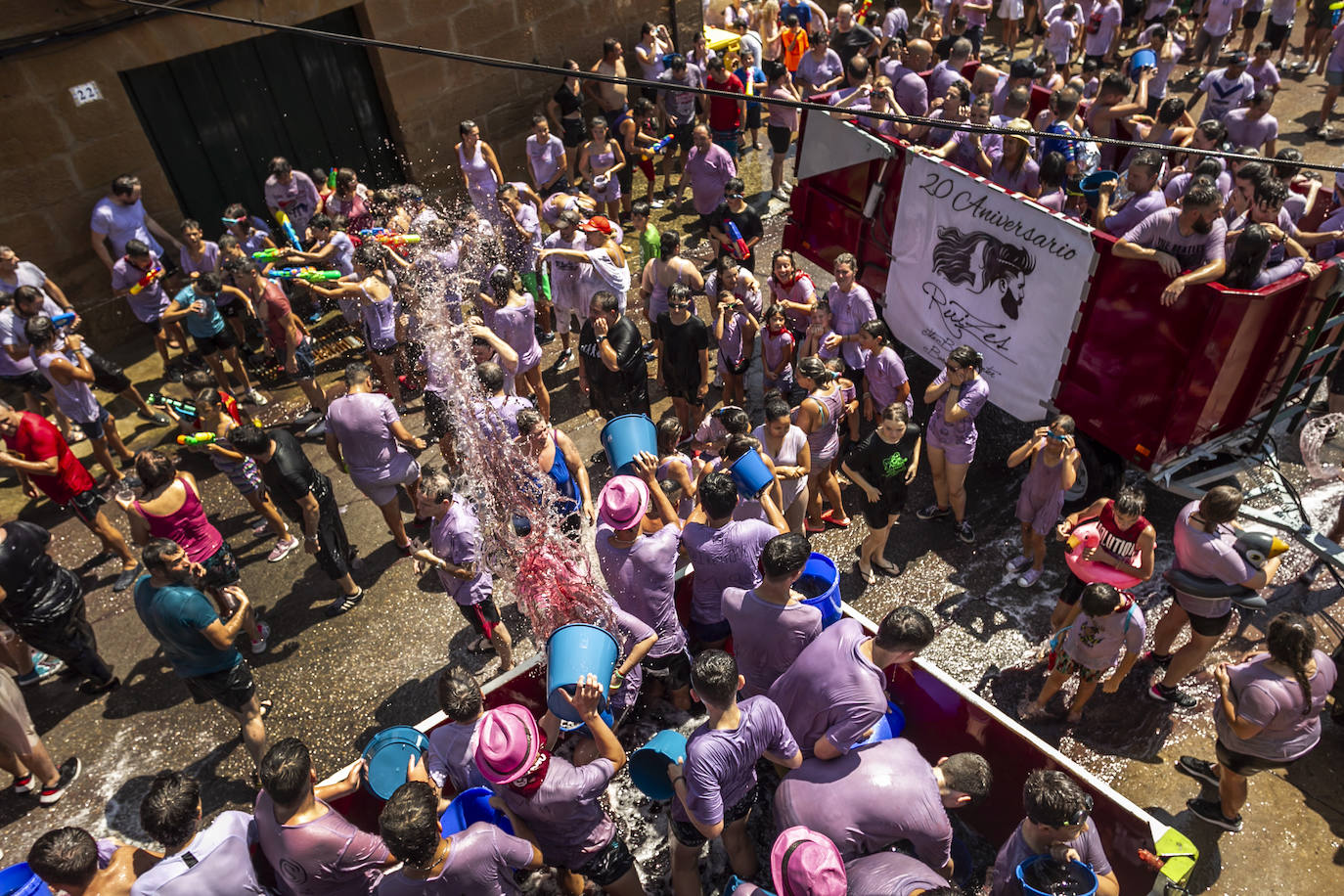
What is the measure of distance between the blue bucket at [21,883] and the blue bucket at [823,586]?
3617mm

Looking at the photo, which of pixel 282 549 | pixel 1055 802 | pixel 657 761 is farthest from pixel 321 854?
pixel 282 549

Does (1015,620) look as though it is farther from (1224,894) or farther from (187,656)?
(187,656)

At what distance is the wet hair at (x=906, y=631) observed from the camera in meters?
3.85

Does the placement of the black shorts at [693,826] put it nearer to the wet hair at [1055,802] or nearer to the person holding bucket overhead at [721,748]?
the person holding bucket overhead at [721,748]

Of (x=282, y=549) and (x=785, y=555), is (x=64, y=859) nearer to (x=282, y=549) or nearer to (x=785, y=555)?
(x=785, y=555)

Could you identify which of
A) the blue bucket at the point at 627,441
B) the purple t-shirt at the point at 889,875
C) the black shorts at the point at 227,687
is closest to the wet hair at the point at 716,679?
the purple t-shirt at the point at 889,875

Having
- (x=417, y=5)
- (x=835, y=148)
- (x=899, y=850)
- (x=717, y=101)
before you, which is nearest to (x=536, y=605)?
(x=899, y=850)

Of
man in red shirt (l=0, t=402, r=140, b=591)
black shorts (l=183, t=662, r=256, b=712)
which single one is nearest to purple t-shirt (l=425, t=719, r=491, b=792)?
black shorts (l=183, t=662, r=256, b=712)

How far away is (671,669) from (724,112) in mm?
8284

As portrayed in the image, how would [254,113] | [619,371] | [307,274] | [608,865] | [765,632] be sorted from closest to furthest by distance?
[608,865] → [765,632] → [619,371] → [307,274] → [254,113]

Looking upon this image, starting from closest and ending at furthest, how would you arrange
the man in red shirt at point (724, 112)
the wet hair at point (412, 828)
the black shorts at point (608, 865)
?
the wet hair at point (412, 828) < the black shorts at point (608, 865) < the man in red shirt at point (724, 112)

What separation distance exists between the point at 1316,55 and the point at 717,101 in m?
10.1

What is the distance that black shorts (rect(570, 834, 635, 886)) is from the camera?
162 inches

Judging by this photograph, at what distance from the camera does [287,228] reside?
9.40 metres
